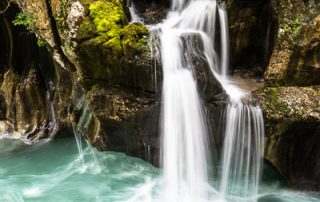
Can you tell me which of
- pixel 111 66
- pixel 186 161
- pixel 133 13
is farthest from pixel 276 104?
pixel 133 13

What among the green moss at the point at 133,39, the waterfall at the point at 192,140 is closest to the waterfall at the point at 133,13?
the waterfall at the point at 192,140

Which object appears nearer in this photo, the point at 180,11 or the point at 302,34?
the point at 302,34

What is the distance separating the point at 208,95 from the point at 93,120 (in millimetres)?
3438

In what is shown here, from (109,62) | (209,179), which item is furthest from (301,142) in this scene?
(109,62)

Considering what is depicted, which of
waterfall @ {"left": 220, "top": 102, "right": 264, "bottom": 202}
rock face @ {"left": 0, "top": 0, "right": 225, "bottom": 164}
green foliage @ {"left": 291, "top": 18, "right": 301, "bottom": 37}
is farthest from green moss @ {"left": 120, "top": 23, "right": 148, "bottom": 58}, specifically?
green foliage @ {"left": 291, "top": 18, "right": 301, "bottom": 37}

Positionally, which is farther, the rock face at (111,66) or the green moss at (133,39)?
the rock face at (111,66)

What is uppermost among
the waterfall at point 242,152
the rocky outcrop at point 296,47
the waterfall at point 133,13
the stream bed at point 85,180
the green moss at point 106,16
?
the waterfall at point 133,13

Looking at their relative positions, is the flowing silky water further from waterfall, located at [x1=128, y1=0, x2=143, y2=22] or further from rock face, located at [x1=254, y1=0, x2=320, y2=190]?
waterfall, located at [x1=128, y1=0, x2=143, y2=22]

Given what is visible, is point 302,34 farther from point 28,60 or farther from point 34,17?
point 28,60

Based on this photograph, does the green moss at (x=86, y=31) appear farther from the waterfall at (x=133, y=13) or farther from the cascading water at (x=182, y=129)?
the waterfall at (x=133, y=13)

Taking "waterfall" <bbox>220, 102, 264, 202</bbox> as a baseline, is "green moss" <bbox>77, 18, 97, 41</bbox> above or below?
above

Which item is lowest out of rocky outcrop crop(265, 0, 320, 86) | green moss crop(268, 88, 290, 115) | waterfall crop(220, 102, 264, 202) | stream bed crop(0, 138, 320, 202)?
stream bed crop(0, 138, 320, 202)

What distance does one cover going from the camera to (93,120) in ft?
28.8

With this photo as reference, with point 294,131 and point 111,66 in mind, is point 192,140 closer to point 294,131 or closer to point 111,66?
point 294,131
